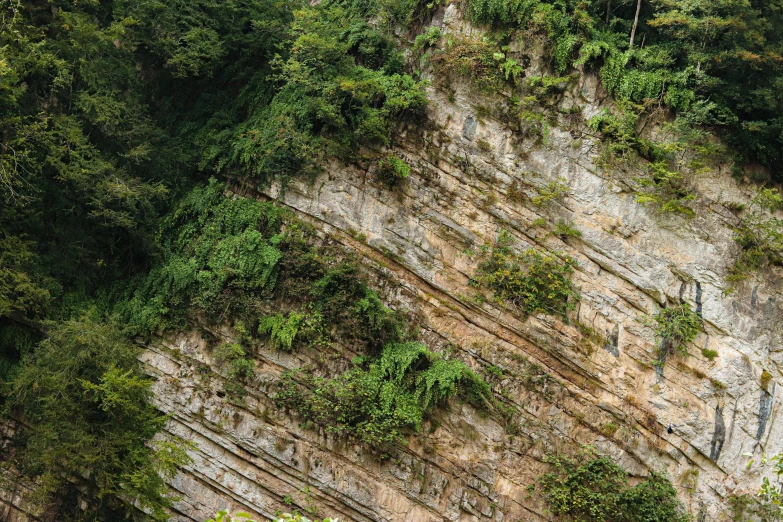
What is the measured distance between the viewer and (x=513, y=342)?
40.5 ft

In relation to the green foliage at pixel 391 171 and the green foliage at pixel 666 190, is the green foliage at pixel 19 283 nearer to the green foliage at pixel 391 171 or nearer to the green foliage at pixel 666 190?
the green foliage at pixel 391 171

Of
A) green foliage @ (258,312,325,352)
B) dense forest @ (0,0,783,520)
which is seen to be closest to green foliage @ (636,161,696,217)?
dense forest @ (0,0,783,520)

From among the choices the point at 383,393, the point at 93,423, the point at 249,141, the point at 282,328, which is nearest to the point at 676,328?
the point at 383,393

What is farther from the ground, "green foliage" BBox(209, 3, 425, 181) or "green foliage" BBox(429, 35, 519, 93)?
"green foliage" BBox(429, 35, 519, 93)

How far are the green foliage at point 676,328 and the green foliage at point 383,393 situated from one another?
3.47 meters

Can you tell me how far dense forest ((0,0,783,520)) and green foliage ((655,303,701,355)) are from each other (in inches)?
62.4

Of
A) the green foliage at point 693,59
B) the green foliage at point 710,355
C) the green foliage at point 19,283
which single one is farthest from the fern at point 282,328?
the green foliage at point 710,355

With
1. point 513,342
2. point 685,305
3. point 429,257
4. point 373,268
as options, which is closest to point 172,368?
point 373,268

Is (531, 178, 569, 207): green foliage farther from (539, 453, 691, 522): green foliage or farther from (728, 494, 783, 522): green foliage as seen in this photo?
(728, 494, 783, 522): green foliage

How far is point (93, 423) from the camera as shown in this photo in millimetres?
10328

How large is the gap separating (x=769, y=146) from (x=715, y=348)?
4209 millimetres

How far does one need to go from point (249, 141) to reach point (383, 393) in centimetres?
580

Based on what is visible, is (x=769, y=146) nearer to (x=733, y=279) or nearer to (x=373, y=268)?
(x=733, y=279)

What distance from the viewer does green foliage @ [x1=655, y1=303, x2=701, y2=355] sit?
40.2 feet
